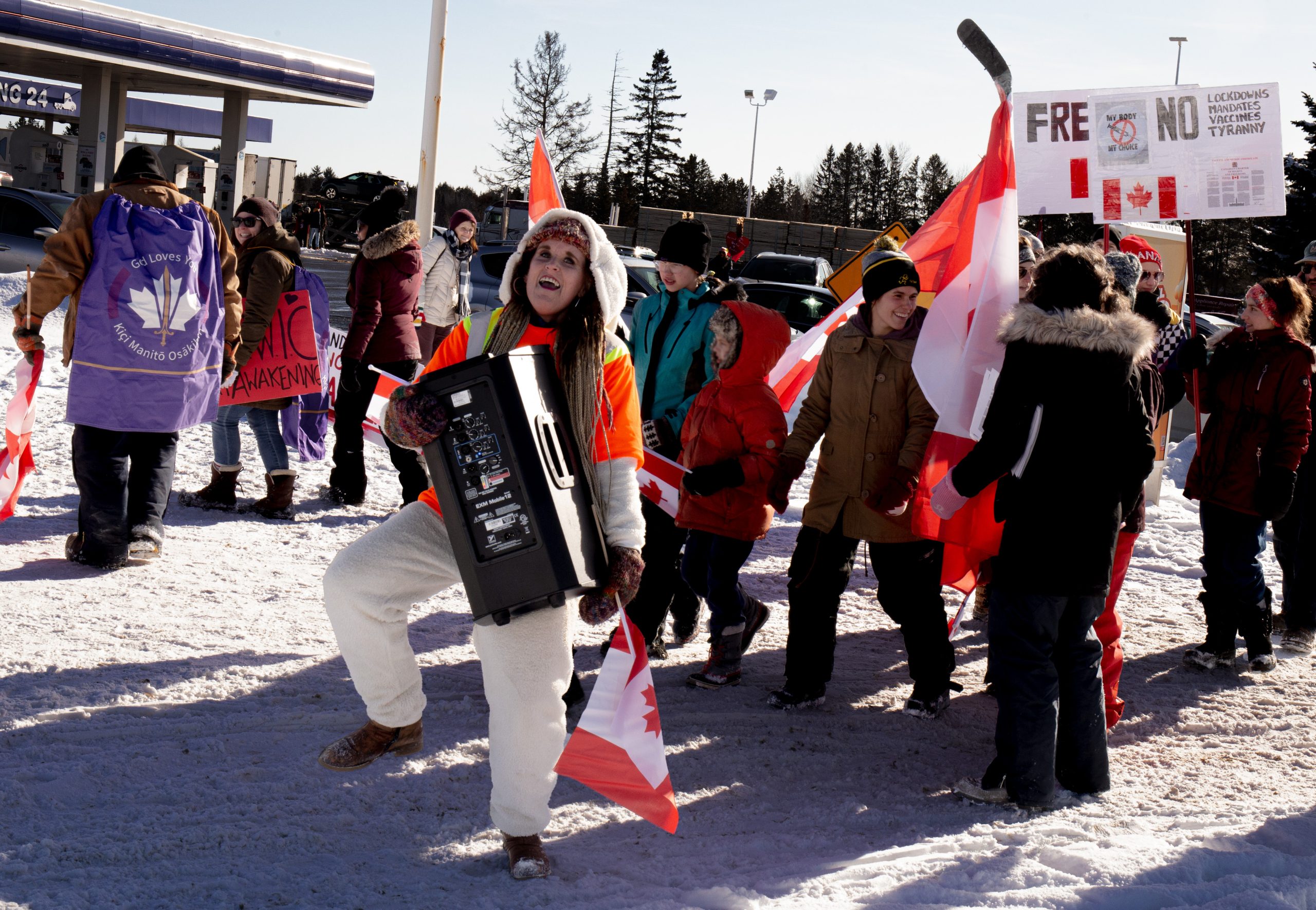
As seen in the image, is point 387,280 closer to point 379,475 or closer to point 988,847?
point 379,475

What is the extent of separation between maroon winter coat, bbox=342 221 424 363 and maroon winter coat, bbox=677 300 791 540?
9.47ft

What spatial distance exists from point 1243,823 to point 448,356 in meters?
2.90

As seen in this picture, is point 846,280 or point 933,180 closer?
point 846,280

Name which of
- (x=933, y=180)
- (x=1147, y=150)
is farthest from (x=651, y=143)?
(x=1147, y=150)

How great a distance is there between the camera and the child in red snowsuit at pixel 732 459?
4633 mm

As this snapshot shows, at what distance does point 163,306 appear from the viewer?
17.9 feet

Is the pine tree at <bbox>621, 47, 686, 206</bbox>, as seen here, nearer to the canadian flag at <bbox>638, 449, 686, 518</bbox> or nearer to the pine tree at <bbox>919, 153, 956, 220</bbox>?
the pine tree at <bbox>919, 153, 956, 220</bbox>

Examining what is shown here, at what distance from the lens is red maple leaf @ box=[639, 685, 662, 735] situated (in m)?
3.24

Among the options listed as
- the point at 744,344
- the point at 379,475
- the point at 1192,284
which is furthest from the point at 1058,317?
the point at 379,475

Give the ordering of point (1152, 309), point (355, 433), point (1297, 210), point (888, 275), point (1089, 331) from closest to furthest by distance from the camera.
→ point (1089, 331), point (888, 275), point (1152, 309), point (355, 433), point (1297, 210)

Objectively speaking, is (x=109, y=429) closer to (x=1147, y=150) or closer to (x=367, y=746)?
(x=367, y=746)

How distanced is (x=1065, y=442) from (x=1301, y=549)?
3104 mm

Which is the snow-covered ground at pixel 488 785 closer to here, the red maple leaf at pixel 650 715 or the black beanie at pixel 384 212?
the red maple leaf at pixel 650 715

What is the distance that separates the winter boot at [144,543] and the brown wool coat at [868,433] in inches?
133
